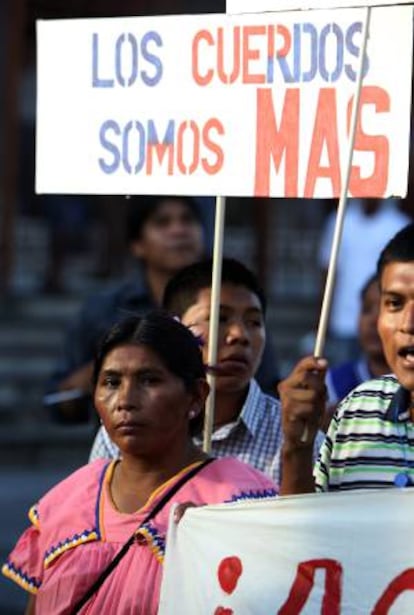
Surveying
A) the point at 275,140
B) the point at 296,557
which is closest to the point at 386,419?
the point at 296,557

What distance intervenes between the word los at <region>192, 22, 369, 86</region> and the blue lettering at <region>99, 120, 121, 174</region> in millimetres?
307

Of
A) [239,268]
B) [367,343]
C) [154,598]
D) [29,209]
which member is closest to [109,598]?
[154,598]

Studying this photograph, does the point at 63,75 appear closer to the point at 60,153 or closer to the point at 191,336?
the point at 60,153

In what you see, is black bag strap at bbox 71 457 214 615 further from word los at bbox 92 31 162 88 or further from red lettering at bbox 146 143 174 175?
word los at bbox 92 31 162 88

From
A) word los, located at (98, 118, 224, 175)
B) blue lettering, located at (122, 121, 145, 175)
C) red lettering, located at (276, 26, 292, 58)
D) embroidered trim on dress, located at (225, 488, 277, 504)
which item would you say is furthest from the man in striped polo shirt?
blue lettering, located at (122, 121, 145, 175)

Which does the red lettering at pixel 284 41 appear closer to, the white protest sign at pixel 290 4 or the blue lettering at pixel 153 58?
the white protest sign at pixel 290 4

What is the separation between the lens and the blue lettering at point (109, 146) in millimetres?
5992

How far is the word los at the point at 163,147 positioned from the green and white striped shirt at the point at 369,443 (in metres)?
1.00

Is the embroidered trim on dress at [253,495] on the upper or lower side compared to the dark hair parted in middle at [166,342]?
lower

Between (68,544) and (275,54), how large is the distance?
1.37 metres

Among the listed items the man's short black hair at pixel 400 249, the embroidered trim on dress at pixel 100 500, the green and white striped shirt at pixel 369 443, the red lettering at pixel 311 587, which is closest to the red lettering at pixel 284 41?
the man's short black hair at pixel 400 249

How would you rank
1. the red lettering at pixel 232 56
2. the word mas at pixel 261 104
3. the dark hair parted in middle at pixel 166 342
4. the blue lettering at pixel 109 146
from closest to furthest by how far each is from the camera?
1. the dark hair parted in middle at pixel 166 342
2. the word mas at pixel 261 104
3. the red lettering at pixel 232 56
4. the blue lettering at pixel 109 146

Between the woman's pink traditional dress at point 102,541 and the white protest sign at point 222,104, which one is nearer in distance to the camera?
the woman's pink traditional dress at point 102,541

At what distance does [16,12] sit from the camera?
1609 cm
